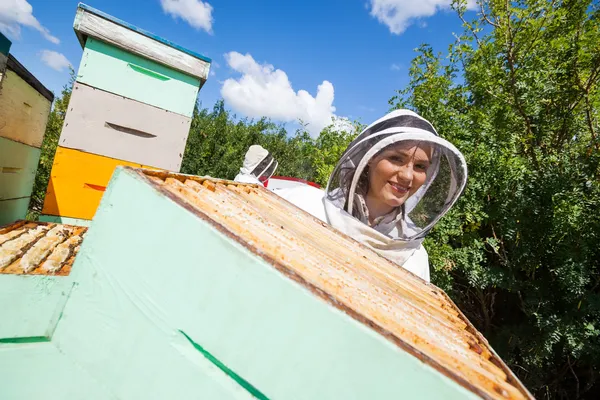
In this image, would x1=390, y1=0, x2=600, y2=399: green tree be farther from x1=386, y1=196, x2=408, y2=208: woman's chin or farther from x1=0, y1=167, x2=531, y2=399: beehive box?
x1=0, y1=167, x2=531, y2=399: beehive box

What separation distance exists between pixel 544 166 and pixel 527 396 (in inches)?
164

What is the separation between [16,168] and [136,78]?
137 cm

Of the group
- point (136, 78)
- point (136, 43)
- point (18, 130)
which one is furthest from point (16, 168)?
point (136, 43)

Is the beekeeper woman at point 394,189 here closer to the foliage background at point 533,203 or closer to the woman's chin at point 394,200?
the woman's chin at point 394,200

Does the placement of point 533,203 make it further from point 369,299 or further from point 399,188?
point 369,299

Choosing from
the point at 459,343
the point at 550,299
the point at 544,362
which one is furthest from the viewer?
the point at 544,362

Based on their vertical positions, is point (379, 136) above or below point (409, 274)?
above

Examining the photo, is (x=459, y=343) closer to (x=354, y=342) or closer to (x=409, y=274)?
(x=354, y=342)

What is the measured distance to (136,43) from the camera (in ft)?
9.83

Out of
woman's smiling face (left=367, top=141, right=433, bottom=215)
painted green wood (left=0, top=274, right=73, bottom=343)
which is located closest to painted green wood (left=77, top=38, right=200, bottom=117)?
woman's smiling face (left=367, top=141, right=433, bottom=215)

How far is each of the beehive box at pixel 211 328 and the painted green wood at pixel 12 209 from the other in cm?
214

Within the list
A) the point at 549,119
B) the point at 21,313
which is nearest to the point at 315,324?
the point at 21,313

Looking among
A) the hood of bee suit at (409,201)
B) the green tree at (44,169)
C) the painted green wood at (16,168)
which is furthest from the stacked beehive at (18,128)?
the green tree at (44,169)

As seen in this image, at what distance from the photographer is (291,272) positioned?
541 millimetres
